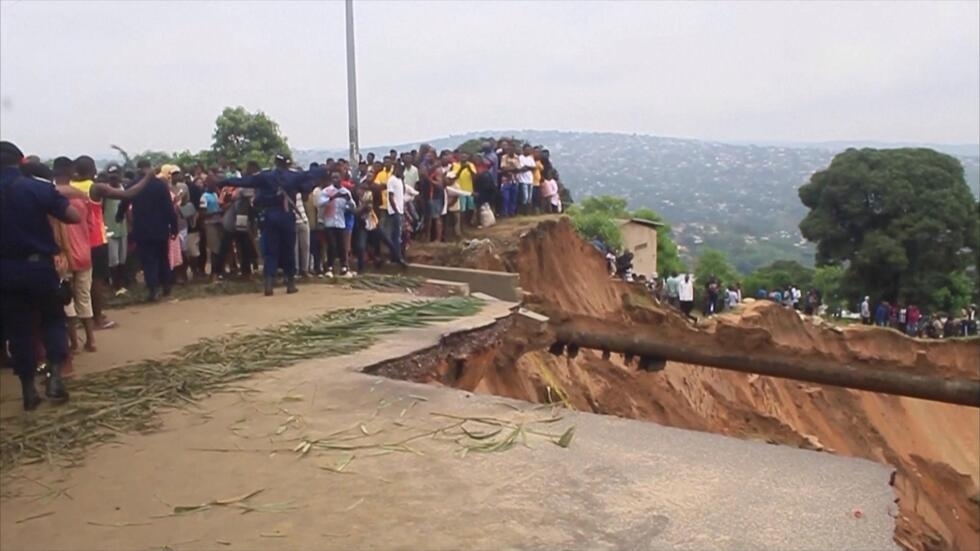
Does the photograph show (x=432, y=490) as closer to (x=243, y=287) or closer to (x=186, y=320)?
(x=186, y=320)

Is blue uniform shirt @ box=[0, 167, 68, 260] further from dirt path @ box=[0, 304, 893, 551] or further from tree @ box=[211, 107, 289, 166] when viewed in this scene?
tree @ box=[211, 107, 289, 166]

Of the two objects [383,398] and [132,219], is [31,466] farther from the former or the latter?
[132,219]

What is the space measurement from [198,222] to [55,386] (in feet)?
18.4

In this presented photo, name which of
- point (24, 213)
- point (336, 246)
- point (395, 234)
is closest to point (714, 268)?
point (395, 234)

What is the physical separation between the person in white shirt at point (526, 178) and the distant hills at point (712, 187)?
53.4m

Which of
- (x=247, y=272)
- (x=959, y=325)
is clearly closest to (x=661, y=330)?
(x=247, y=272)

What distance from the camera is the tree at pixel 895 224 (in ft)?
106

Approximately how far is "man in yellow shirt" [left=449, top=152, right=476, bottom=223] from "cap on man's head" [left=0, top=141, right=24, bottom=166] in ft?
31.1

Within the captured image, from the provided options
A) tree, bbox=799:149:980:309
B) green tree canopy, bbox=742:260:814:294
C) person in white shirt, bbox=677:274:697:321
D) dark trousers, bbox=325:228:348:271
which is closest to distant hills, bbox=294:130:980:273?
green tree canopy, bbox=742:260:814:294

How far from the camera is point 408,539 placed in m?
4.15

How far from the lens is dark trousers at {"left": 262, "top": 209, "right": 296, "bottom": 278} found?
10812 mm

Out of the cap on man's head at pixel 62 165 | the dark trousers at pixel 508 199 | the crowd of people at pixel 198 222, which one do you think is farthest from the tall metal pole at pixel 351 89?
the cap on man's head at pixel 62 165

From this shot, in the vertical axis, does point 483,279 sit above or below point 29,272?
below

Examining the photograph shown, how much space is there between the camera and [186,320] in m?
9.52
